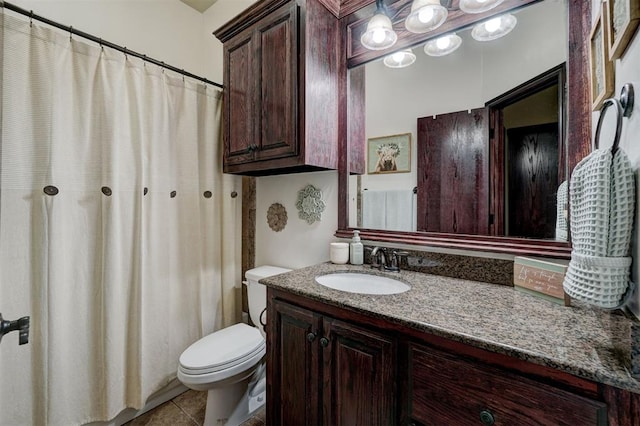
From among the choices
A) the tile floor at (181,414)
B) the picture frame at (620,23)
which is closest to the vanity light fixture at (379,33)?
the picture frame at (620,23)

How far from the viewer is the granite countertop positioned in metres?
0.57

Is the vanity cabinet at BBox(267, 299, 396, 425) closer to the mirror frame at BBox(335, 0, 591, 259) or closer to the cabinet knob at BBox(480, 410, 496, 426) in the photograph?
the cabinet knob at BBox(480, 410, 496, 426)

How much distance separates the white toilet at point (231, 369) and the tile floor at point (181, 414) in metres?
0.09

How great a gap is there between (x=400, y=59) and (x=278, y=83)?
64cm

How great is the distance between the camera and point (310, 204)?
5.58ft

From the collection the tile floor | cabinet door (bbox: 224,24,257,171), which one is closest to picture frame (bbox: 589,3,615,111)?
cabinet door (bbox: 224,24,257,171)

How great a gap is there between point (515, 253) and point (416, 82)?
2.96ft

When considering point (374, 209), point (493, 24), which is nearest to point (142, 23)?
point (374, 209)

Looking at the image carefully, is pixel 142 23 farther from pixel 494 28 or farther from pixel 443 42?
pixel 494 28

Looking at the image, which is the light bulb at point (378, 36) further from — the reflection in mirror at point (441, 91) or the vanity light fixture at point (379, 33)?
the reflection in mirror at point (441, 91)

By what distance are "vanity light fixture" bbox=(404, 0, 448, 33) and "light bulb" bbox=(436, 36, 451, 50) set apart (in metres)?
0.06

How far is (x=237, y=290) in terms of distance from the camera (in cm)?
207

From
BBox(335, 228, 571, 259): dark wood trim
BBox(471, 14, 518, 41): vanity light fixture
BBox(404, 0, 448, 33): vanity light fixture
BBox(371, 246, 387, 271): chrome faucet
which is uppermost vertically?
BBox(404, 0, 448, 33): vanity light fixture

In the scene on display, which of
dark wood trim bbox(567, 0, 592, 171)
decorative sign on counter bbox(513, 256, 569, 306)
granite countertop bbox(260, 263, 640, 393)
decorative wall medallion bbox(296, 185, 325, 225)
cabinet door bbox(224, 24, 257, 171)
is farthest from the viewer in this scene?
decorative wall medallion bbox(296, 185, 325, 225)
